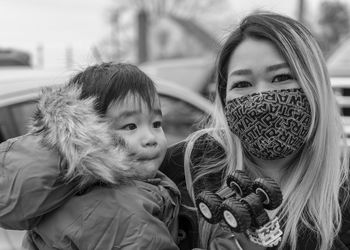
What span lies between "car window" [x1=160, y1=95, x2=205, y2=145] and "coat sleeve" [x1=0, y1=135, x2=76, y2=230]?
2353 mm

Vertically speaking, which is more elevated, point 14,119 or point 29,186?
point 29,186

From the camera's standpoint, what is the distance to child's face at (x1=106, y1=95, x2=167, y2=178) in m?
1.86

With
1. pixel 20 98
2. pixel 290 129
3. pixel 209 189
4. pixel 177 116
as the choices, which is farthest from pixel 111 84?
pixel 177 116

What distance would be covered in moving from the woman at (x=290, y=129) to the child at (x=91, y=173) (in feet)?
0.94

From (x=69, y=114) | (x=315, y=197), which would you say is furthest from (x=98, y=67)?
(x=315, y=197)

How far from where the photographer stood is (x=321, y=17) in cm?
3703

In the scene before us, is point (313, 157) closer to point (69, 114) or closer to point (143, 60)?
point (69, 114)

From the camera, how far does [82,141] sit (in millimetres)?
1703

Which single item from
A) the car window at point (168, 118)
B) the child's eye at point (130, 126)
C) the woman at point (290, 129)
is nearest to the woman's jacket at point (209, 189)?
the woman at point (290, 129)

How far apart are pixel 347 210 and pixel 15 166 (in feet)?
3.68

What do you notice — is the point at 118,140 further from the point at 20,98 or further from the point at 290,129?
the point at 20,98

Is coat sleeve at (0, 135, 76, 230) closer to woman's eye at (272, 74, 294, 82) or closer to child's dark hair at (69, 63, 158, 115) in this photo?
child's dark hair at (69, 63, 158, 115)

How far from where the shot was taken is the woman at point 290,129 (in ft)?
5.94

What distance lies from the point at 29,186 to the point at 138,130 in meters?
0.45
